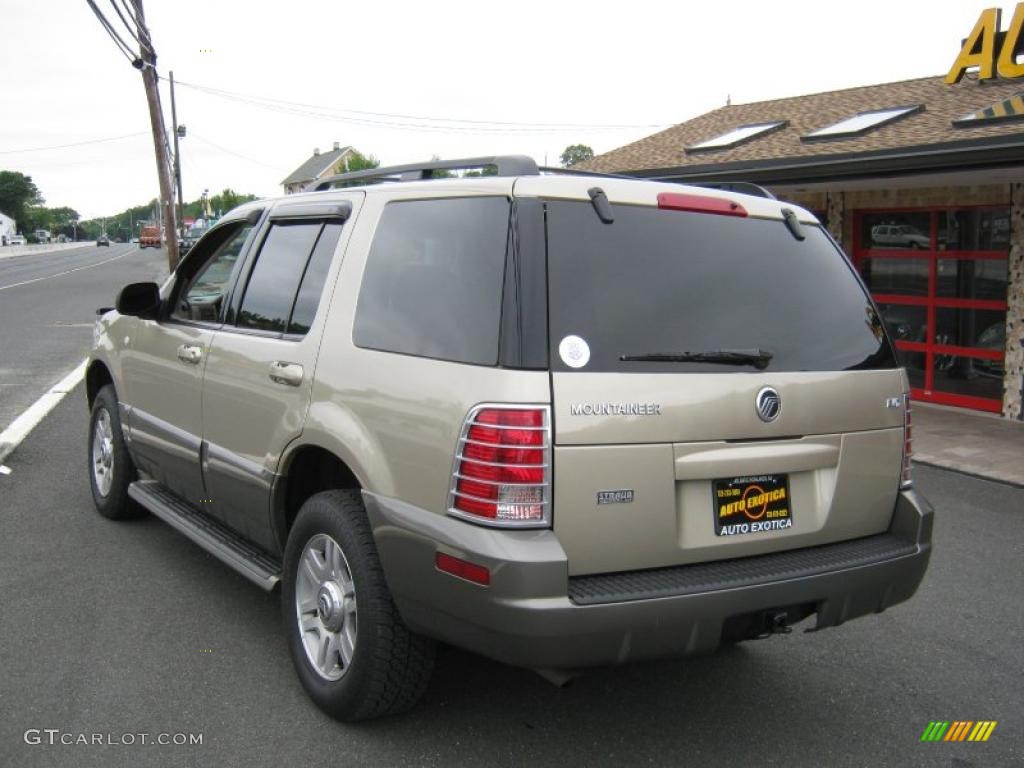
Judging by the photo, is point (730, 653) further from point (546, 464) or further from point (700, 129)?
point (700, 129)

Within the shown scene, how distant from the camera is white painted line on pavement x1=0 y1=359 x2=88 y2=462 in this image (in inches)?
303

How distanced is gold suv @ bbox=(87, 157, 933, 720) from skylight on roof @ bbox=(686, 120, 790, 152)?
11.6 m

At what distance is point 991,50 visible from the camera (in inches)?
461

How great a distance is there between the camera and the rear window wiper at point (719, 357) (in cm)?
292

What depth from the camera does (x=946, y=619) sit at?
14.9 feet

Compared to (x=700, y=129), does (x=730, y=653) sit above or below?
below

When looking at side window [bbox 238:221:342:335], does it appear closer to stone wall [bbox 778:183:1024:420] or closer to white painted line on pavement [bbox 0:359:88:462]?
white painted line on pavement [bbox 0:359:88:462]

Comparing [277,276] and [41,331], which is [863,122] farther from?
[41,331]

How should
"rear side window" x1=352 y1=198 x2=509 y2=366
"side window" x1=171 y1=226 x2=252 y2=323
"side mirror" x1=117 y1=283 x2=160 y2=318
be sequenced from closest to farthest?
"rear side window" x1=352 y1=198 x2=509 y2=366, "side window" x1=171 y1=226 x2=252 y2=323, "side mirror" x1=117 y1=283 x2=160 y2=318

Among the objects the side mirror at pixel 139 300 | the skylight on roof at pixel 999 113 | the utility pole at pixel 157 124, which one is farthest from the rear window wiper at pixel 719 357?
the utility pole at pixel 157 124

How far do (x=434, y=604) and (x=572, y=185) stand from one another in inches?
54.7

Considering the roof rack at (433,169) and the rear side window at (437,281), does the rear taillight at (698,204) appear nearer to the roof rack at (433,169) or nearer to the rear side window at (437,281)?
the roof rack at (433,169)

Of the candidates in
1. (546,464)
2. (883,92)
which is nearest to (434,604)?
(546,464)

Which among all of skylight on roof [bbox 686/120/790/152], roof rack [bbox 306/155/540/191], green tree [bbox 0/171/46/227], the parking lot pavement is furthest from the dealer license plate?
green tree [bbox 0/171/46/227]
